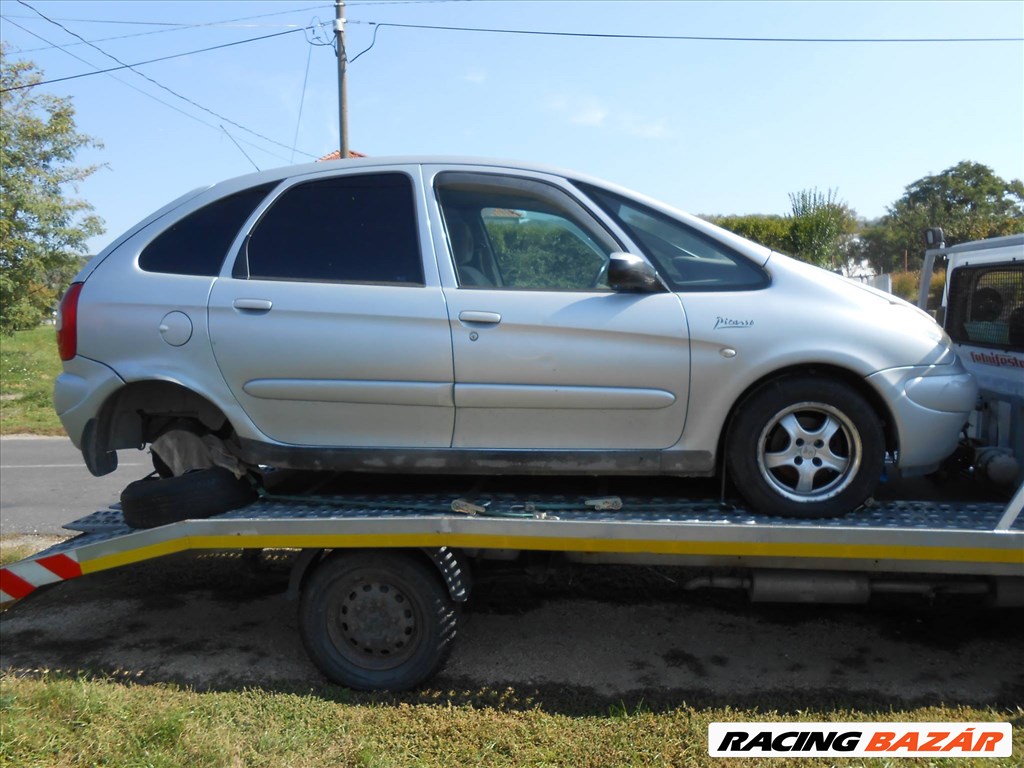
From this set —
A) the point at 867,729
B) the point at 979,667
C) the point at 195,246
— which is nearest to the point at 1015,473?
the point at 979,667

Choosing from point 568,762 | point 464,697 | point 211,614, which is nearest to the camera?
point 568,762

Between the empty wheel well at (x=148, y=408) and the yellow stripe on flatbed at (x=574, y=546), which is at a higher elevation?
the empty wheel well at (x=148, y=408)

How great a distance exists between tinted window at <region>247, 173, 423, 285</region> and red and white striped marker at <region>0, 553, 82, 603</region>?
1610mm

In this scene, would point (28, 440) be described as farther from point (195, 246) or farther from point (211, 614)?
point (195, 246)

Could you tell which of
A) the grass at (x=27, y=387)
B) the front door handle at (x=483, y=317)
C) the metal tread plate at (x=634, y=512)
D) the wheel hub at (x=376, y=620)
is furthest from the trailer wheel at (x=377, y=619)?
the grass at (x=27, y=387)

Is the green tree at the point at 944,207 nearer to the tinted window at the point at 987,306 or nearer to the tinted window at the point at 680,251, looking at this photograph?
the tinted window at the point at 987,306

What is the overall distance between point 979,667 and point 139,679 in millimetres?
4028

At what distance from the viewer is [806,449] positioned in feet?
12.2

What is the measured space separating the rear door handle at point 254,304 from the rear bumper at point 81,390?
0.66 meters

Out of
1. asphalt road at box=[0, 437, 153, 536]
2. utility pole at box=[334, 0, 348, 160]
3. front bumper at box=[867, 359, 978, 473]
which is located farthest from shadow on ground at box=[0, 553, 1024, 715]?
utility pole at box=[334, 0, 348, 160]

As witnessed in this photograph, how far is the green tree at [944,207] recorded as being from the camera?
94.7 feet

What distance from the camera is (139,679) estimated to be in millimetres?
4023
